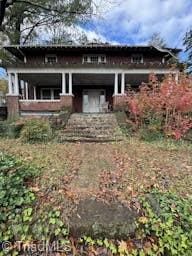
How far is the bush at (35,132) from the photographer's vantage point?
9.22 metres

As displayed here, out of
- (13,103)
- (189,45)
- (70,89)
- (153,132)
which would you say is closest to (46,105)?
(70,89)

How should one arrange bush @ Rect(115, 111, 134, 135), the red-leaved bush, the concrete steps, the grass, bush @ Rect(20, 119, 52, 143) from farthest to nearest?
bush @ Rect(115, 111, 134, 135) < the concrete steps < the red-leaved bush < bush @ Rect(20, 119, 52, 143) < the grass

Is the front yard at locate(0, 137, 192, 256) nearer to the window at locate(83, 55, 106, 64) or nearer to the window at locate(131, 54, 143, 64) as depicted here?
the window at locate(83, 55, 106, 64)

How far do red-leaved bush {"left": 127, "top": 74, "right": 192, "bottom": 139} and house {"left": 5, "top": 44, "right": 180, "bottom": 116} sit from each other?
176 inches

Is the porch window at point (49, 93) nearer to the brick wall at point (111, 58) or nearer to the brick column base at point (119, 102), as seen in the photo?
the brick wall at point (111, 58)

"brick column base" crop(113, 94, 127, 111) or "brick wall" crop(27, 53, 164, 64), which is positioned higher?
"brick wall" crop(27, 53, 164, 64)

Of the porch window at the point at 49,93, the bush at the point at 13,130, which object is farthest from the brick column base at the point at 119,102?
the porch window at the point at 49,93

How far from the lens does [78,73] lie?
51.0 feet

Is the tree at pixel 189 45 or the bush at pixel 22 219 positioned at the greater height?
the tree at pixel 189 45

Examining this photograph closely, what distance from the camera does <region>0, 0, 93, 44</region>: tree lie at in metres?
18.5

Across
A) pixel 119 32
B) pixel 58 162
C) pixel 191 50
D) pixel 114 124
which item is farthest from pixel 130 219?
pixel 191 50

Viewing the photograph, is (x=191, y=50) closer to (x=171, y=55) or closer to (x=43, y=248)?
(x=171, y=55)

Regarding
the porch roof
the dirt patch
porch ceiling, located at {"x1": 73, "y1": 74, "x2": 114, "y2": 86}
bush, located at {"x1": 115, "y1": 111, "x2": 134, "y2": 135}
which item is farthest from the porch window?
the dirt patch

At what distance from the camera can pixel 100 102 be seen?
1970 centimetres
